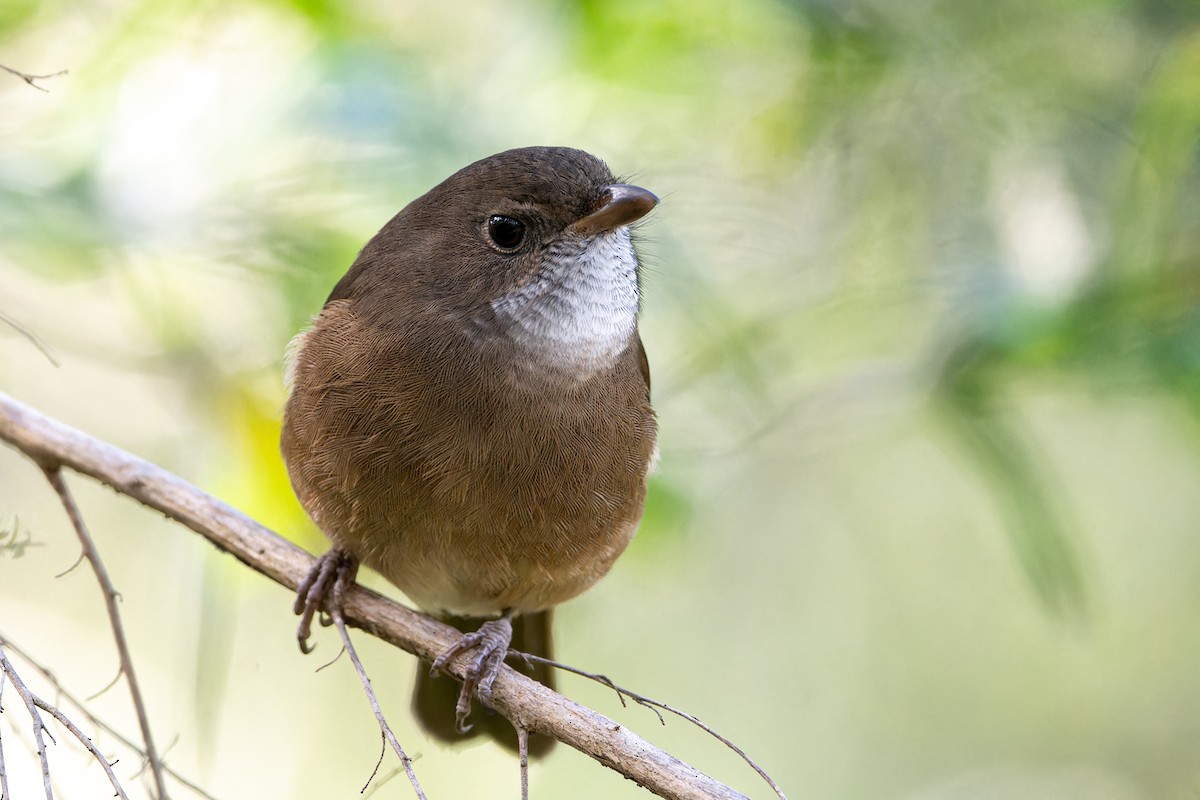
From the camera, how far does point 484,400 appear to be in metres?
3.31

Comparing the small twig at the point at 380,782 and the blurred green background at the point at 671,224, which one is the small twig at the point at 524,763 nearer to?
the small twig at the point at 380,782

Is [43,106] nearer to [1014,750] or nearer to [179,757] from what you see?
[179,757]

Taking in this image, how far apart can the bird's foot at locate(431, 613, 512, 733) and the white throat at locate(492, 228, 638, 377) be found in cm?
73

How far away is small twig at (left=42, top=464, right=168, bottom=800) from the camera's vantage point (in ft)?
8.09

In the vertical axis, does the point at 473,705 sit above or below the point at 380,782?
above

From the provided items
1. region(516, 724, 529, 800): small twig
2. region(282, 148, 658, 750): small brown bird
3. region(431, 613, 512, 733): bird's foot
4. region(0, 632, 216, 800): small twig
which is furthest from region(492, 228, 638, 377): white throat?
region(0, 632, 216, 800): small twig

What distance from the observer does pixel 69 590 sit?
6.45 m

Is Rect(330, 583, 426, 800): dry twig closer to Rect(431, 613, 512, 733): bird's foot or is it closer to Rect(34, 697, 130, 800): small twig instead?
Rect(431, 613, 512, 733): bird's foot

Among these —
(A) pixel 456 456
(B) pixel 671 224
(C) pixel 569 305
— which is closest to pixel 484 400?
(A) pixel 456 456

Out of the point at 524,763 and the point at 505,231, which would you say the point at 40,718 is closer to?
the point at 524,763

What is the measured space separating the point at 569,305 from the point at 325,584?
98 cm

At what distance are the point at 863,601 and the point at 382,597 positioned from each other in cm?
412

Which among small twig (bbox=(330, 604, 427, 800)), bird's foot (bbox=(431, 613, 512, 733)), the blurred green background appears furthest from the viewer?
the blurred green background

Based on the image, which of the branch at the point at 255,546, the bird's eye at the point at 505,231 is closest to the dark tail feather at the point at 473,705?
the branch at the point at 255,546
